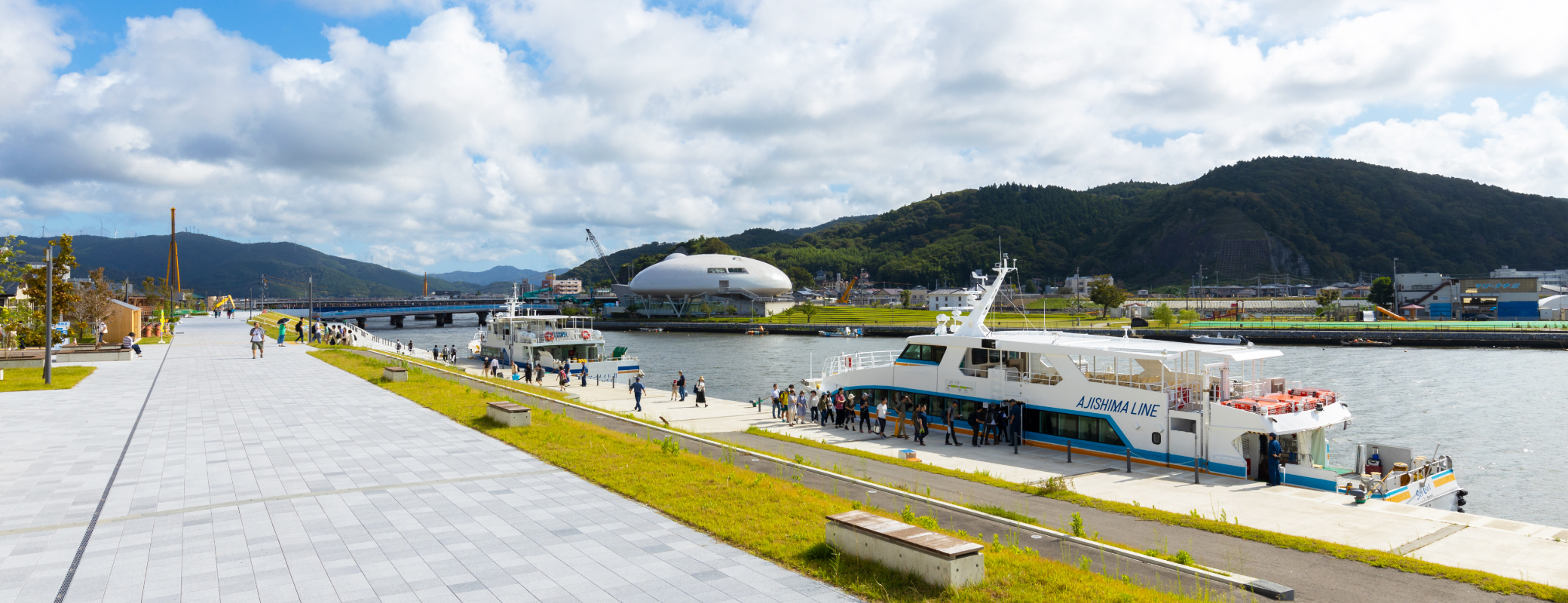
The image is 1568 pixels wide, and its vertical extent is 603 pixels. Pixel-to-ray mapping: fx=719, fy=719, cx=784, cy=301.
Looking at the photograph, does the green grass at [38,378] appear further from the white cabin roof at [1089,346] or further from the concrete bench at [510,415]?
the white cabin roof at [1089,346]

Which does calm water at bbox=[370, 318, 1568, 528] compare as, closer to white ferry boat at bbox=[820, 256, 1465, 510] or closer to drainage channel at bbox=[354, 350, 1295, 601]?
white ferry boat at bbox=[820, 256, 1465, 510]

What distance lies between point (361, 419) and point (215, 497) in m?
6.78

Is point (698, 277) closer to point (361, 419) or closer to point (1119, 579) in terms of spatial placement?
point (361, 419)

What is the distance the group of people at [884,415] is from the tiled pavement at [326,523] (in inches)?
482

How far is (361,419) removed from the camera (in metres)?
16.3

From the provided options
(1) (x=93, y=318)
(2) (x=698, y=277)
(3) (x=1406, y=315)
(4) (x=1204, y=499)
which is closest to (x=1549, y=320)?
(3) (x=1406, y=315)

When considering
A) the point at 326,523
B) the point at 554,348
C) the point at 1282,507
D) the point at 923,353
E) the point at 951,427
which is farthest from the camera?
the point at 554,348

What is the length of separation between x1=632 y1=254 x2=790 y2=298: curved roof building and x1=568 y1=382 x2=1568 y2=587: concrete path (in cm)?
11861

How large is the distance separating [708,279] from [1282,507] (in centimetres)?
13170

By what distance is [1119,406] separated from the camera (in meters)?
18.6

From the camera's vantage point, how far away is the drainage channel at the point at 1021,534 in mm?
7379

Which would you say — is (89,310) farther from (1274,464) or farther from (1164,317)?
(1164,317)

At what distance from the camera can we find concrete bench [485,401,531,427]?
15.4m

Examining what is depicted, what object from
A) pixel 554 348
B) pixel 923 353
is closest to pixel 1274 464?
pixel 923 353
